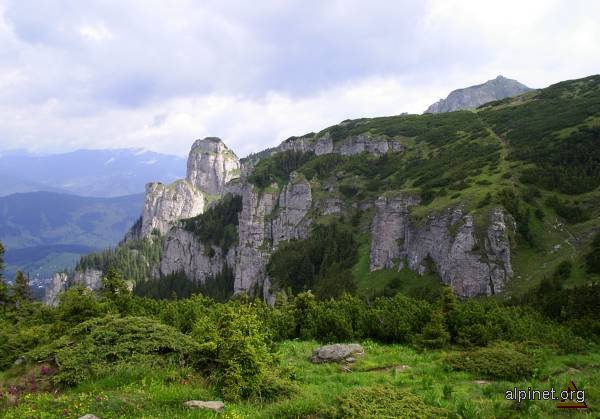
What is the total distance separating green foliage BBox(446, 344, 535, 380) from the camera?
47.3ft

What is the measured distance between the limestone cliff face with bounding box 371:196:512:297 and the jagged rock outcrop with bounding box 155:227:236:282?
310ft

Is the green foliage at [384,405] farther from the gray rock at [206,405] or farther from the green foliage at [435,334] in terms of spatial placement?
the green foliage at [435,334]

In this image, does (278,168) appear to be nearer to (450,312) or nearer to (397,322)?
(397,322)

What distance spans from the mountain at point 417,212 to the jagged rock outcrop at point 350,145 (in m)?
0.57

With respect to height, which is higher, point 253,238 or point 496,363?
point 496,363

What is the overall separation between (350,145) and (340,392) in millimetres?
148173

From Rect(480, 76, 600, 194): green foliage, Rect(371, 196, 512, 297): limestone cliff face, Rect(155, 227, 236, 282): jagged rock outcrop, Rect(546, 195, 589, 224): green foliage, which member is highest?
Rect(480, 76, 600, 194): green foliage

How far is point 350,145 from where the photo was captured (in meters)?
156

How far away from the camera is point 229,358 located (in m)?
12.6

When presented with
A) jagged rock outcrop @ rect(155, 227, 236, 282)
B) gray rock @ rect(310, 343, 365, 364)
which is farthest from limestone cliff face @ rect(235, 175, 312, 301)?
gray rock @ rect(310, 343, 365, 364)

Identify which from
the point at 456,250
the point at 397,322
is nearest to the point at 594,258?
the point at 456,250

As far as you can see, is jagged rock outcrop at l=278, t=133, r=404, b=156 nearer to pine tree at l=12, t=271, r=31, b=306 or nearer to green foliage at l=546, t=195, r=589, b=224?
green foliage at l=546, t=195, r=589, b=224

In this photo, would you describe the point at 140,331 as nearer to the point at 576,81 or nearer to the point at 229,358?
the point at 229,358

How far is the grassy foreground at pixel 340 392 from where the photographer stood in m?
10.1
